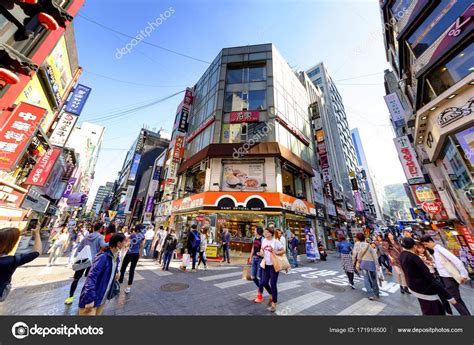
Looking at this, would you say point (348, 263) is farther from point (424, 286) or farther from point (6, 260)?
point (6, 260)

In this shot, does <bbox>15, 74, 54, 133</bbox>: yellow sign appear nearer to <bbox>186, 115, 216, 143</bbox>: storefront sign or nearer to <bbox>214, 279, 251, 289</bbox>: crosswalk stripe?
<bbox>186, 115, 216, 143</bbox>: storefront sign

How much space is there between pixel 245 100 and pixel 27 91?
54.2 feet

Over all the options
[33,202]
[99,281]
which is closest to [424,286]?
[99,281]

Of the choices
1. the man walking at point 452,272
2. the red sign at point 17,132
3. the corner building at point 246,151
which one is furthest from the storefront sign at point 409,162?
the red sign at point 17,132

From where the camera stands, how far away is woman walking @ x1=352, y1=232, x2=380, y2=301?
18.0 ft

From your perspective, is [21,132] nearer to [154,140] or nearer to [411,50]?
[411,50]

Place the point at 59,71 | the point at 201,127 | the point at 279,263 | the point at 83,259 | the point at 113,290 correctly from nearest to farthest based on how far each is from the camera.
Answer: the point at 113,290, the point at 83,259, the point at 279,263, the point at 59,71, the point at 201,127

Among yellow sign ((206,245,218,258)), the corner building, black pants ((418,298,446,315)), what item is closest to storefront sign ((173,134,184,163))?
the corner building

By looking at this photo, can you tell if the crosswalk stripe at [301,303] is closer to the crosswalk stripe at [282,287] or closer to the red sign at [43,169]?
the crosswalk stripe at [282,287]

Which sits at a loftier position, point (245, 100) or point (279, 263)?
point (245, 100)

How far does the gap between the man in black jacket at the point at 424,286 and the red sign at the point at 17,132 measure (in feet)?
48.0

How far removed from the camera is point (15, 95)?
884 cm

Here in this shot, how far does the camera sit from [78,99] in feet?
49.2
